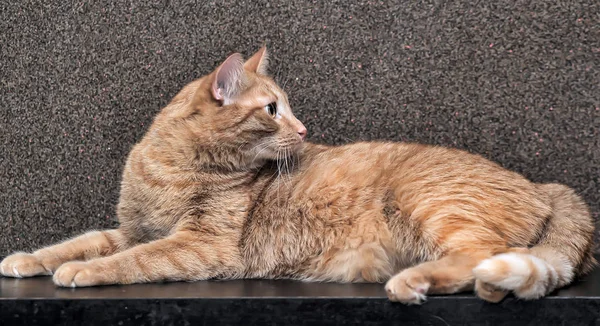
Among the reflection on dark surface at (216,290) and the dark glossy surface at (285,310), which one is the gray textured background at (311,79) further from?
the dark glossy surface at (285,310)

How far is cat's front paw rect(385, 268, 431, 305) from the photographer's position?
47.7 inches

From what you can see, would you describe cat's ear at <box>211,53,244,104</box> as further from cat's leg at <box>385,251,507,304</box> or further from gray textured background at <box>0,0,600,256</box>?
cat's leg at <box>385,251,507,304</box>

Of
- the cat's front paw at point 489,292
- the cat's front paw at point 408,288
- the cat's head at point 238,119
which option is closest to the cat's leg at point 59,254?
the cat's head at point 238,119

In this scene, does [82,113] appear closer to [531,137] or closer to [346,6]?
[346,6]

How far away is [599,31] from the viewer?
1872 millimetres

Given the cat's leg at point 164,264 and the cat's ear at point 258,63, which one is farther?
the cat's ear at point 258,63

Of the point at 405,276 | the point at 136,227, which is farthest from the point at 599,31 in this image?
the point at 136,227

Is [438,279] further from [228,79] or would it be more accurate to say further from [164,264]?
[228,79]

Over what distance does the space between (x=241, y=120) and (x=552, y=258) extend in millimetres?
743

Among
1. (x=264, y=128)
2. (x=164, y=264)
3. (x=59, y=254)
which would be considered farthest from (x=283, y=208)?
(x=59, y=254)

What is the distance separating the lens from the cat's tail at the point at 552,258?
3.88 feet

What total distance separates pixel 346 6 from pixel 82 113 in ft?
2.88

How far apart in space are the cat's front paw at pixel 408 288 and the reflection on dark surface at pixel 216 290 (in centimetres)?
4

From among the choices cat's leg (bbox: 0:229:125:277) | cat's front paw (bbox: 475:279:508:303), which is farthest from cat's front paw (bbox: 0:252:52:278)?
cat's front paw (bbox: 475:279:508:303)
